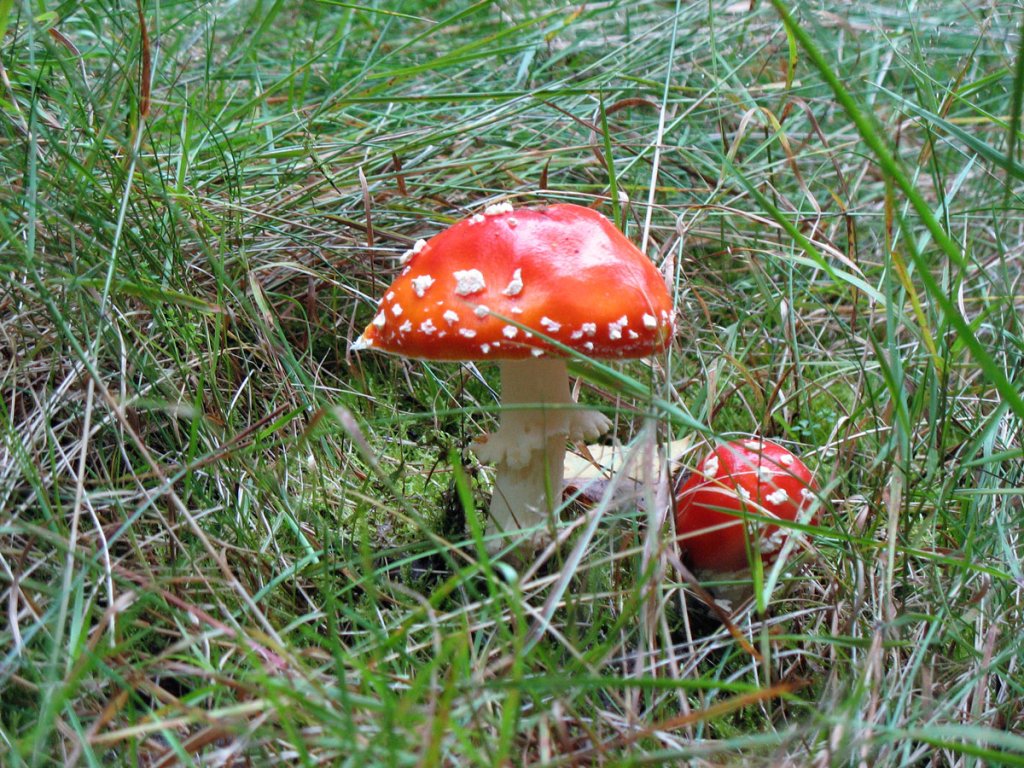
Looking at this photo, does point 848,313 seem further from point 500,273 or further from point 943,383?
point 500,273

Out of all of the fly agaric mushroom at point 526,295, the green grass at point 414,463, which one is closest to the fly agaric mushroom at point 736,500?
the green grass at point 414,463

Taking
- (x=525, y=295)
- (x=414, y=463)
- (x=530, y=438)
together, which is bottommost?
(x=414, y=463)

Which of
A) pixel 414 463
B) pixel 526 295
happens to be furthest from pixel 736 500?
pixel 414 463

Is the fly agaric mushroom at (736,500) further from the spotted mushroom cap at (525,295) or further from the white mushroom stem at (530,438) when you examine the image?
the spotted mushroom cap at (525,295)

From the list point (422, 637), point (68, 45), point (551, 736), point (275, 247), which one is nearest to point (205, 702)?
point (422, 637)

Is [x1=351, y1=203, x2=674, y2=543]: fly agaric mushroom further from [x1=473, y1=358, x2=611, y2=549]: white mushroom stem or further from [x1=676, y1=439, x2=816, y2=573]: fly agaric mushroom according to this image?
[x1=676, y1=439, x2=816, y2=573]: fly agaric mushroom

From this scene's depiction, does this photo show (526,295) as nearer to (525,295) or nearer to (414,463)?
(525,295)

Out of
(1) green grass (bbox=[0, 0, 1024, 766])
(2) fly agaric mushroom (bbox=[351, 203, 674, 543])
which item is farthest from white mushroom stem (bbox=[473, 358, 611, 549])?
(2) fly agaric mushroom (bbox=[351, 203, 674, 543])
